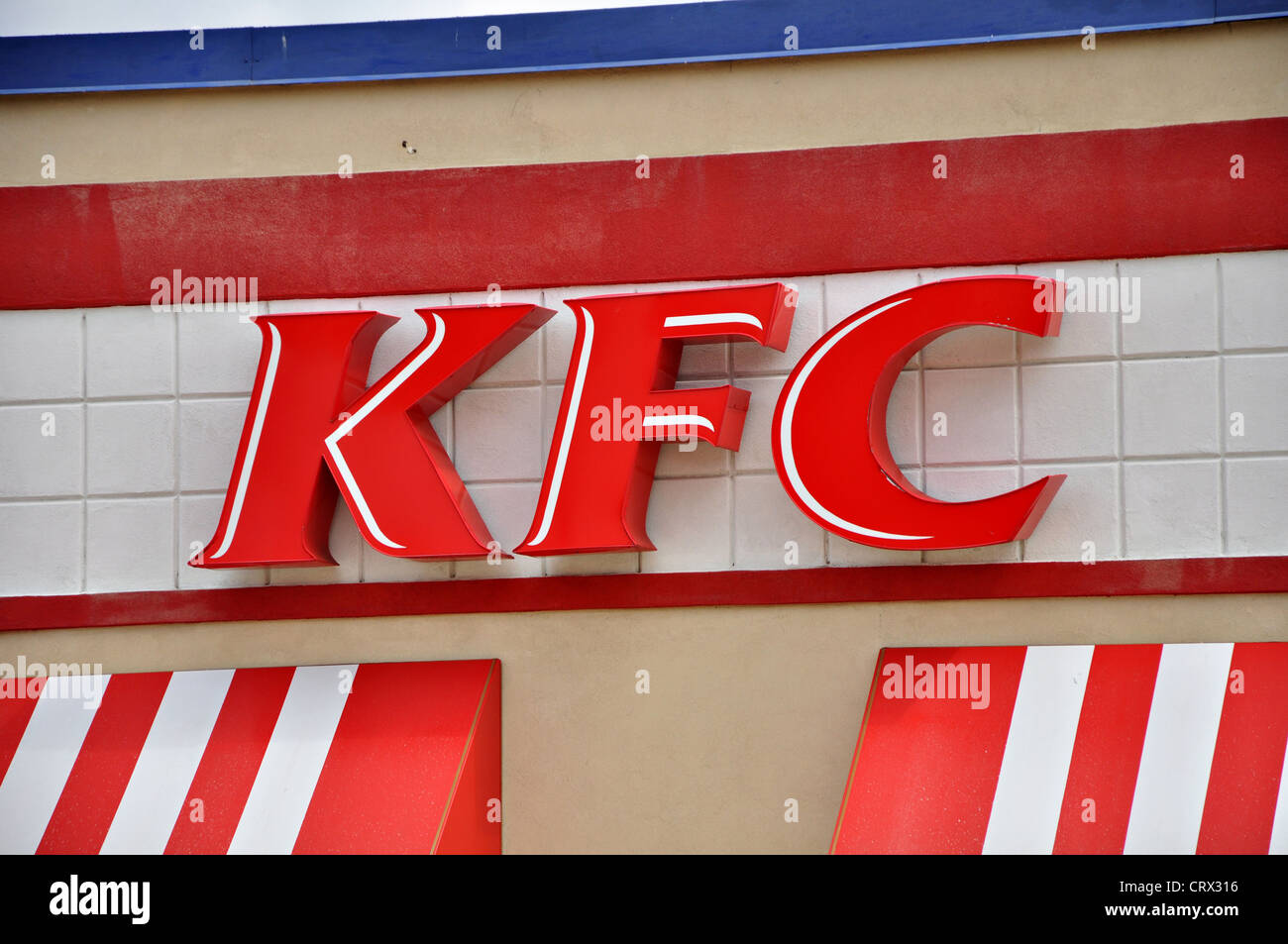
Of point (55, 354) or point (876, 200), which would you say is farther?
point (55, 354)

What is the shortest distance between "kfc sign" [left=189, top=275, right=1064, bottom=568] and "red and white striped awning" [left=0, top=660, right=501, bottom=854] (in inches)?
22.3

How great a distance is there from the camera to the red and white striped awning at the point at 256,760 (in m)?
5.14

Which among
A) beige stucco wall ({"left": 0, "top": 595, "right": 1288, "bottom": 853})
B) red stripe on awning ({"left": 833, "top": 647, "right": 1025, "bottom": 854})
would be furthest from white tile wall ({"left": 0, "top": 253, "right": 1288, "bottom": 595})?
red stripe on awning ({"left": 833, "top": 647, "right": 1025, "bottom": 854})

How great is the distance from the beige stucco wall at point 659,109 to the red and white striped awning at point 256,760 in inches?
87.3

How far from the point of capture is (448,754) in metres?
5.17

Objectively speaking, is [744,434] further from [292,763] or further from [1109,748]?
[292,763]

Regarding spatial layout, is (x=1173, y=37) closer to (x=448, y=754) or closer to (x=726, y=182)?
(x=726, y=182)

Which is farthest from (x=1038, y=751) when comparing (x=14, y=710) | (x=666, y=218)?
(x=14, y=710)

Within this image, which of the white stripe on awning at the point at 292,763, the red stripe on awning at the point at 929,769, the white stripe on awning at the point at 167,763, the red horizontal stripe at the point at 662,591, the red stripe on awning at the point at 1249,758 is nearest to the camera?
the red stripe on awning at the point at 1249,758

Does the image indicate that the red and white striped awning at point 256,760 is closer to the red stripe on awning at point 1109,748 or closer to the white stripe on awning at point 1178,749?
the red stripe on awning at point 1109,748

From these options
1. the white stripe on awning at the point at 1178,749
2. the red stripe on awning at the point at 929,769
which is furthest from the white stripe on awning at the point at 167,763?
the white stripe on awning at the point at 1178,749

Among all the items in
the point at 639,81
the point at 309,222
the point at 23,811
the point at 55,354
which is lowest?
the point at 23,811

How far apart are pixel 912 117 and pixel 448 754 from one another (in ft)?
10.4

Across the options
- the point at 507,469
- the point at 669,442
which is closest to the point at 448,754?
the point at 507,469
